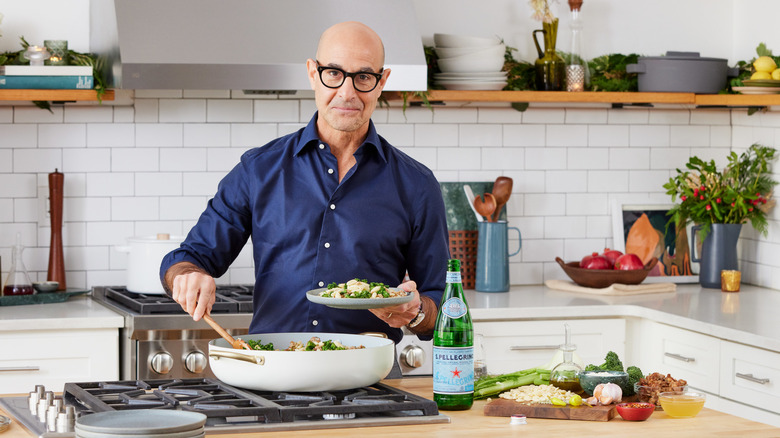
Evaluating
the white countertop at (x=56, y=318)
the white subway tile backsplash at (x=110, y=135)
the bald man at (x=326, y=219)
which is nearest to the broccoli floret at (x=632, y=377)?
the bald man at (x=326, y=219)

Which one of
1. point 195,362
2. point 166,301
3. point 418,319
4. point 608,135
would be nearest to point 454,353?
point 418,319

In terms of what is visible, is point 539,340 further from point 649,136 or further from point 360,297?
point 360,297

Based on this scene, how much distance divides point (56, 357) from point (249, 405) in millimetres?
1785

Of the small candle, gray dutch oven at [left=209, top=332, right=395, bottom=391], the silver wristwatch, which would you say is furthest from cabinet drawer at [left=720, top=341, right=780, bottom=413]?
gray dutch oven at [left=209, top=332, right=395, bottom=391]

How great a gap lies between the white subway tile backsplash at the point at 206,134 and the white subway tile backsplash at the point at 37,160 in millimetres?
517

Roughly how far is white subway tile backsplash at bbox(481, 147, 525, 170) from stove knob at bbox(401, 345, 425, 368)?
45.9 inches

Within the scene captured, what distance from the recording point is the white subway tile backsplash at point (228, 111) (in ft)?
14.1

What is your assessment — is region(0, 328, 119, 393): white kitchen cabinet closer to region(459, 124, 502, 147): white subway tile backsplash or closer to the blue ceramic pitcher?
the blue ceramic pitcher

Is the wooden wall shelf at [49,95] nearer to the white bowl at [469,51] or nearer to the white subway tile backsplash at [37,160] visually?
the white subway tile backsplash at [37,160]

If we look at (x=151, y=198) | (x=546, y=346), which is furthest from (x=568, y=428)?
(x=151, y=198)

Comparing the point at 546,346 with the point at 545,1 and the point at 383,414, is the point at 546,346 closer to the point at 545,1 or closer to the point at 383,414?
the point at 545,1

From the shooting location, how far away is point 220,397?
1.99m

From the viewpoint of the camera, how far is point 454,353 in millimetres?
2039

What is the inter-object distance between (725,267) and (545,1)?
139 centimetres
